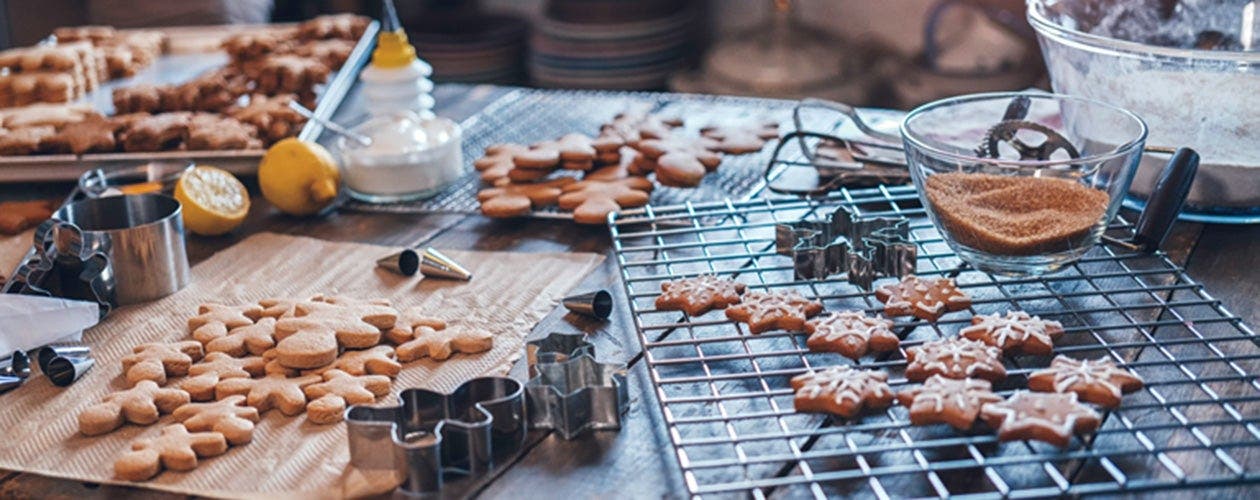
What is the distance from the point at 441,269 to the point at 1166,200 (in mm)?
778

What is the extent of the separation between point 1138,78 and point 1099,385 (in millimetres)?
585

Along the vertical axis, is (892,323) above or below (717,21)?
above

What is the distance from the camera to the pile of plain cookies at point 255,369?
1135 millimetres

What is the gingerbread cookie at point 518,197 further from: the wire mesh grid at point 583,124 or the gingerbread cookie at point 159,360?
the gingerbread cookie at point 159,360

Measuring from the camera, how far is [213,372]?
4.11 feet

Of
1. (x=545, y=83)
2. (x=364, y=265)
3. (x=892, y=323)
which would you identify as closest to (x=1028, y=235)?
(x=892, y=323)

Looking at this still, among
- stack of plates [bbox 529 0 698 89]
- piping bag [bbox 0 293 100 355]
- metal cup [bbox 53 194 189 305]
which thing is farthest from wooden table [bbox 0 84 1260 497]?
stack of plates [bbox 529 0 698 89]

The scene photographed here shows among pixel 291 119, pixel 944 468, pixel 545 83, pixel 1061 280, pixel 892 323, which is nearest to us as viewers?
pixel 944 468

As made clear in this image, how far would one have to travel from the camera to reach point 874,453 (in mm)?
1045

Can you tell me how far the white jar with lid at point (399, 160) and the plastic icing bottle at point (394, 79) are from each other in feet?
0.46

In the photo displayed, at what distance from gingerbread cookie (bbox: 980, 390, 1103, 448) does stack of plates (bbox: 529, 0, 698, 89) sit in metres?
2.32

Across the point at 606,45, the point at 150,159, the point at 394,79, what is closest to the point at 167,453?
the point at 150,159

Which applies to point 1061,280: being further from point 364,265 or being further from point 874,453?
point 364,265

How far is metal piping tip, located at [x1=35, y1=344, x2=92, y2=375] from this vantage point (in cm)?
126
